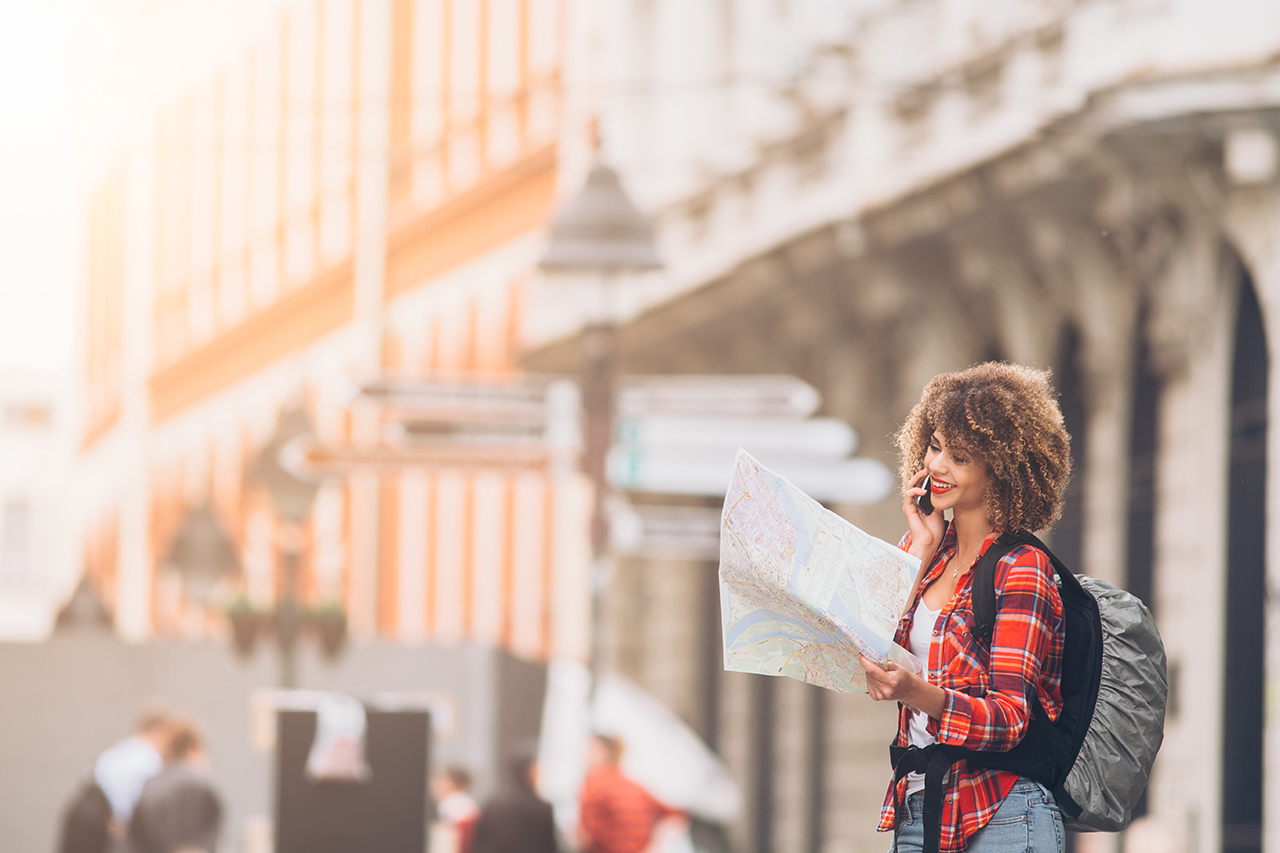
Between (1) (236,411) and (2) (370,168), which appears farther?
(1) (236,411)

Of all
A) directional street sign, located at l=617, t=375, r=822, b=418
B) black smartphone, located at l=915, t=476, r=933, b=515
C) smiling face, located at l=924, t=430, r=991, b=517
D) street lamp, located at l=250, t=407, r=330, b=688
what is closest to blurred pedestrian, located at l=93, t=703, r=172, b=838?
street lamp, located at l=250, t=407, r=330, b=688

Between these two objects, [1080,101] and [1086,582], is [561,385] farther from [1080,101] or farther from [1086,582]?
[1086,582]

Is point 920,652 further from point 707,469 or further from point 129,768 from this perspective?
point 129,768

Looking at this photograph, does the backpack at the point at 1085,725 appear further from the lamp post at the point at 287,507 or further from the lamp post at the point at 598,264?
the lamp post at the point at 287,507

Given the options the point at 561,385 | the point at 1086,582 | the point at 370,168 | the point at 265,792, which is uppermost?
the point at 370,168

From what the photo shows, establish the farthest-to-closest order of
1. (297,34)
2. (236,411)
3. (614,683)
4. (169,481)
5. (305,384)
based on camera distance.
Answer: (169,481), (236,411), (297,34), (305,384), (614,683)

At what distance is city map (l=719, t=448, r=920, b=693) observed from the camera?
3480mm

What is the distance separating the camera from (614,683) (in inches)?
837

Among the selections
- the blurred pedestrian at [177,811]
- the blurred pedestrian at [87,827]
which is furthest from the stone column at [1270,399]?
the blurred pedestrian at [87,827]

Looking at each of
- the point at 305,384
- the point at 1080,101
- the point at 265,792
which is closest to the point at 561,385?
the point at 1080,101

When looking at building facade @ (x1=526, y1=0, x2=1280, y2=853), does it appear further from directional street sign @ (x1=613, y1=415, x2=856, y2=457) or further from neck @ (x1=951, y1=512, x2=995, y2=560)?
neck @ (x1=951, y1=512, x2=995, y2=560)

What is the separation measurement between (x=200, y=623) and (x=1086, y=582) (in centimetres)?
4119

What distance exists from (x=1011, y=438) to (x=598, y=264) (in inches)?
342

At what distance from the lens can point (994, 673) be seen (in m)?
3.52
